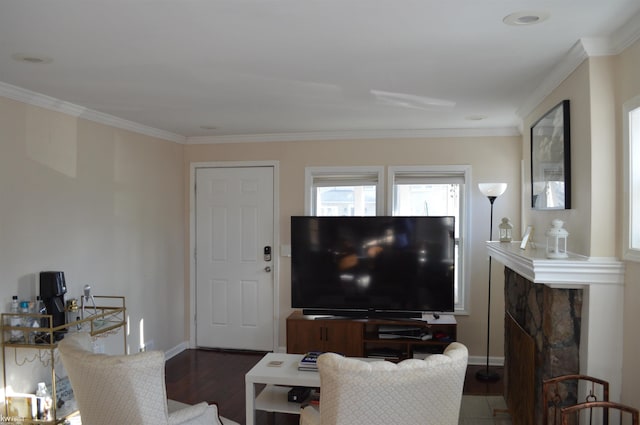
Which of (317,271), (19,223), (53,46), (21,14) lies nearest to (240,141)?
(317,271)

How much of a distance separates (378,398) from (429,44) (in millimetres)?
1722

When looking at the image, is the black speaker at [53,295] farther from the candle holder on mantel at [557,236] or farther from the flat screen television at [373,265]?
the candle holder on mantel at [557,236]

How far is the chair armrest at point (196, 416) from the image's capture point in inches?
Result: 98.4

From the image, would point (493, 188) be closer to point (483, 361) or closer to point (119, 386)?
point (483, 361)

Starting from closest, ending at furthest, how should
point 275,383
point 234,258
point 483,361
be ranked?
point 275,383, point 483,361, point 234,258

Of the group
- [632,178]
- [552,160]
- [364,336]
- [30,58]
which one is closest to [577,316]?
[632,178]

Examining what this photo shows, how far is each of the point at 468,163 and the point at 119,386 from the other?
3890mm

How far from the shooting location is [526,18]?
7.19ft

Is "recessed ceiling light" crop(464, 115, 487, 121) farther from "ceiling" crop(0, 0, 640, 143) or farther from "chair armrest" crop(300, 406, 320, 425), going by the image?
"chair armrest" crop(300, 406, 320, 425)

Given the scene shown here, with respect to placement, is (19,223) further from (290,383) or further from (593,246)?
(593,246)

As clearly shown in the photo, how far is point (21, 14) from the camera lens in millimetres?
2139

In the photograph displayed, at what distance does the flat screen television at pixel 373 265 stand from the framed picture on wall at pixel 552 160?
1.18 metres

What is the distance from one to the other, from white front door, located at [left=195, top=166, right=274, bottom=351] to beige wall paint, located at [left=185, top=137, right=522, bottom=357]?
197 millimetres

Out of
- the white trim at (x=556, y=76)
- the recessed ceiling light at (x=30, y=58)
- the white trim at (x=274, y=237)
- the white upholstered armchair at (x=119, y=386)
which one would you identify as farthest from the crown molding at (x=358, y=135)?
the white upholstered armchair at (x=119, y=386)
